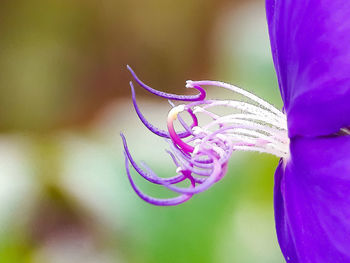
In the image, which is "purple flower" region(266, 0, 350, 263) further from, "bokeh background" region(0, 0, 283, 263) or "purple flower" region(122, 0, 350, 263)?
"bokeh background" region(0, 0, 283, 263)

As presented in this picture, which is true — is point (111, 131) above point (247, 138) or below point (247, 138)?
below

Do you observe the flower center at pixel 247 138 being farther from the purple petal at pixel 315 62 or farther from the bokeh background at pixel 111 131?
the bokeh background at pixel 111 131

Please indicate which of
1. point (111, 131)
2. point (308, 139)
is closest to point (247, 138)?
point (308, 139)

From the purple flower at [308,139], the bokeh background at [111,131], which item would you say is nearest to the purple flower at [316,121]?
the purple flower at [308,139]

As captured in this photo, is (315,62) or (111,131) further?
(111,131)

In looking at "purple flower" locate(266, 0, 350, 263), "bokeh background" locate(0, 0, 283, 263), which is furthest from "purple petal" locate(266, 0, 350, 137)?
"bokeh background" locate(0, 0, 283, 263)

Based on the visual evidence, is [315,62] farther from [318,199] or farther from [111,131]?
[111,131]
